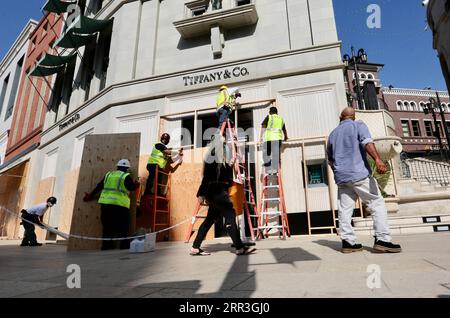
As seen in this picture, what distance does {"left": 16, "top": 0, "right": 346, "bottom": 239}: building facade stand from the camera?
25.8ft

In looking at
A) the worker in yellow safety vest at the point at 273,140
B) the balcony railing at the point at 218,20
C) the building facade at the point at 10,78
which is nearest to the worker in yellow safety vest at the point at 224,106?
the worker in yellow safety vest at the point at 273,140

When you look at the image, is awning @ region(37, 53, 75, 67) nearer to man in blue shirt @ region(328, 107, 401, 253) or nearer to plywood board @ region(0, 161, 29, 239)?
plywood board @ region(0, 161, 29, 239)

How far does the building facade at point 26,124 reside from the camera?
1575cm

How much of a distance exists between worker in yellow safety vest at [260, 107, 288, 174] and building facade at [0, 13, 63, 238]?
1112 cm

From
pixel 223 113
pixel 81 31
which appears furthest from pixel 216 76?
pixel 81 31

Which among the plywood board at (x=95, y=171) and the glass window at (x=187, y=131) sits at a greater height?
the glass window at (x=187, y=131)

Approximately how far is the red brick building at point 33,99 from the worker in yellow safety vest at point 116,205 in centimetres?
1330

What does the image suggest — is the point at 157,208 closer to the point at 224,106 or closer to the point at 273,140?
the point at 224,106

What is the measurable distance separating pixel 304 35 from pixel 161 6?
6.81m

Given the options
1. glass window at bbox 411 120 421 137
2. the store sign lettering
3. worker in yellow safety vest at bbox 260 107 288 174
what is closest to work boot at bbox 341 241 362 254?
worker in yellow safety vest at bbox 260 107 288 174

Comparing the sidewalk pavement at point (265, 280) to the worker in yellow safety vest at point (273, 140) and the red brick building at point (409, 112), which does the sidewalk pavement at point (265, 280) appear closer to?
the worker in yellow safety vest at point (273, 140)

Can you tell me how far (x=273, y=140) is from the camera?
7.14 meters

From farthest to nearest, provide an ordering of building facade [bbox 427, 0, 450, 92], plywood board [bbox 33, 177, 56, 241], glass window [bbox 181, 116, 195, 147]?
building facade [bbox 427, 0, 450, 92] < plywood board [bbox 33, 177, 56, 241] < glass window [bbox 181, 116, 195, 147]

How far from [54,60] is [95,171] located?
11542mm
